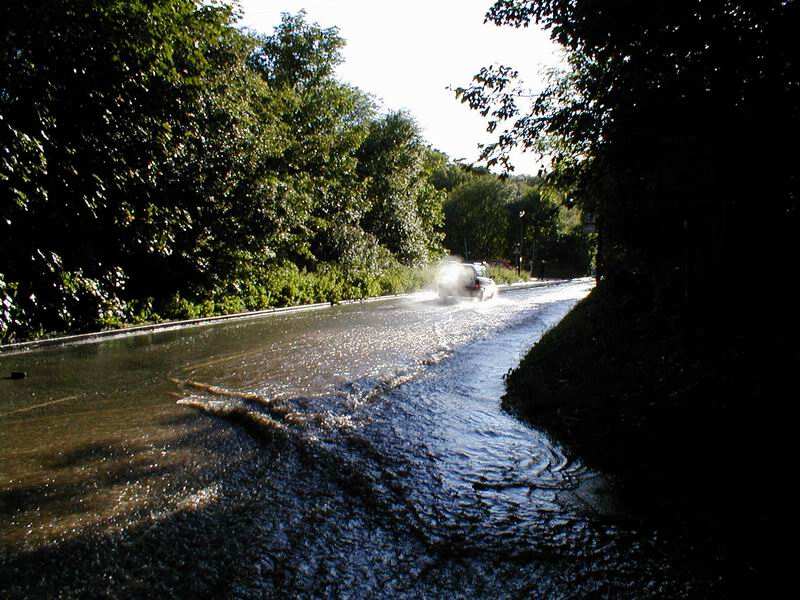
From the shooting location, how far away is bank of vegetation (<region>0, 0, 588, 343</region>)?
10.5m

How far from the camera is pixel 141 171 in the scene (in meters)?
12.9

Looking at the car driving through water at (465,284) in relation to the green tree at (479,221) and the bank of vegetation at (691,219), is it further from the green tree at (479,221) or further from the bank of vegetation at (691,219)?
the green tree at (479,221)

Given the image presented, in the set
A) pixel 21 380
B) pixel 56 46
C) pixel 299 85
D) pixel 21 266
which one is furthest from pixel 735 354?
pixel 299 85

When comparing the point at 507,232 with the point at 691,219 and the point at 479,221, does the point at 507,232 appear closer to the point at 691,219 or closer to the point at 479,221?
the point at 479,221

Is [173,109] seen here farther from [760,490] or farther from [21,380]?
[760,490]

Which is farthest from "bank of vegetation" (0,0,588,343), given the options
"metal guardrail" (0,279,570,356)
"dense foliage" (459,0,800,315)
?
"dense foliage" (459,0,800,315)

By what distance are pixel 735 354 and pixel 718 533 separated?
3074mm

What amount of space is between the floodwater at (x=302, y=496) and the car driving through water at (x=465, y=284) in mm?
15972

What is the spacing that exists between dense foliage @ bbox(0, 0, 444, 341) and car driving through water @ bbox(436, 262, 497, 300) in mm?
5714

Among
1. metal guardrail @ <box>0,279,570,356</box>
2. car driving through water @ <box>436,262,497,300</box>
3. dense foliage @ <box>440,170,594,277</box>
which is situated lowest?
metal guardrail @ <box>0,279,570,356</box>

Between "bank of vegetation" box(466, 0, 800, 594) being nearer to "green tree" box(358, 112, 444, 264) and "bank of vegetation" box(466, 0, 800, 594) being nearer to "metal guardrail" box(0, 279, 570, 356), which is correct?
"metal guardrail" box(0, 279, 570, 356)

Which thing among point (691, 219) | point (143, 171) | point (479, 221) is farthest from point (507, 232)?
point (691, 219)

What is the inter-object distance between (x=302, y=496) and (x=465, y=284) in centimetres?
2035

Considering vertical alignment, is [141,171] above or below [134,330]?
above
